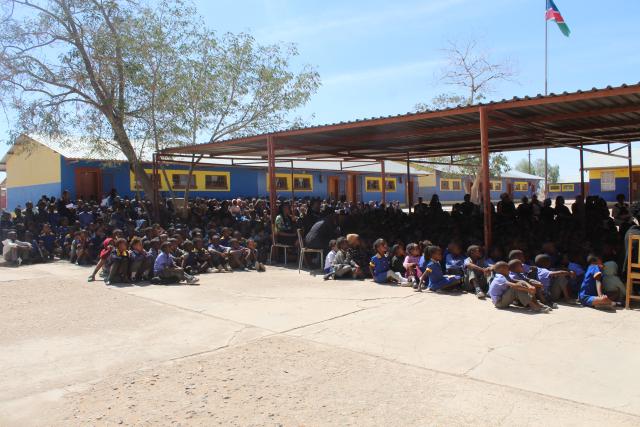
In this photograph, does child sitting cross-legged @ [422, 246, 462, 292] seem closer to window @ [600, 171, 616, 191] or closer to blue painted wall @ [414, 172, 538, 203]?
window @ [600, 171, 616, 191]

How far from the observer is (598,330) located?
18.1ft

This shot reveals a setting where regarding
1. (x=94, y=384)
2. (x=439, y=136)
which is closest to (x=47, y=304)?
(x=94, y=384)

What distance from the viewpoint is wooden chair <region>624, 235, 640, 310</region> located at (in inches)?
246

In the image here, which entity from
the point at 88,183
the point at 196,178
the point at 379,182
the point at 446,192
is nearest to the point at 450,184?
the point at 446,192

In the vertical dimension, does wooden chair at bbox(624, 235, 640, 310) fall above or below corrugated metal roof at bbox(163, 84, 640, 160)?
below

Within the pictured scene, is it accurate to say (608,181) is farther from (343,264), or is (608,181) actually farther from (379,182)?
(343,264)

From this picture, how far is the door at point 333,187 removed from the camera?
109 feet

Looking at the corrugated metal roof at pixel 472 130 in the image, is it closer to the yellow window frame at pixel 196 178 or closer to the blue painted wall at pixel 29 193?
the yellow window frame at pixel 196 178

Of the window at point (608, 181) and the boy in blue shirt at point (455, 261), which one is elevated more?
the window at point (608, 181)

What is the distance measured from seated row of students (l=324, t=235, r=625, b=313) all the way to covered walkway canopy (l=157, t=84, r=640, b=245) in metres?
0.96

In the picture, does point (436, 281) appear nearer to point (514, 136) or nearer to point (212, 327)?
point (212, 327)

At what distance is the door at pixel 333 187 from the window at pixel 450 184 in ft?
47.0

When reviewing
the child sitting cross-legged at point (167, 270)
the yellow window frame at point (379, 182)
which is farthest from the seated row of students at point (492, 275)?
the yellow window frame at point (379, 182)

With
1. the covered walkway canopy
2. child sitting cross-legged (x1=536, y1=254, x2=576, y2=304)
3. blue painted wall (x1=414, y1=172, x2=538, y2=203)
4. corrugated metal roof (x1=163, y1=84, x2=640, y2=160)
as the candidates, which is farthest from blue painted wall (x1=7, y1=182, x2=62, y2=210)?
blue painted wall (x1=414, y1=172, x2=538, y2=203)
